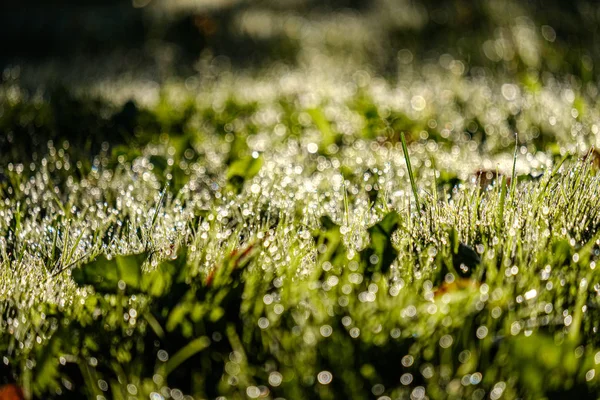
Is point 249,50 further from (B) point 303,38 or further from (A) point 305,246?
(A) point 305,246

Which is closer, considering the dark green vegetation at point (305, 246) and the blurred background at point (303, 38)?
the dark green vegetation at point (305, 246)

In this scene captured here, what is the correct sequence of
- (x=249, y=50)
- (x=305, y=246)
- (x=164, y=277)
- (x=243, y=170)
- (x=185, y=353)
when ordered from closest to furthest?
(x=185, y=353) < (x=164, y=277) < (x=305, y=246) < (x=243, y=170) < (x=249, y=50)

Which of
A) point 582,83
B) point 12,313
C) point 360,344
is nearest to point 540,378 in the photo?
point 360,344

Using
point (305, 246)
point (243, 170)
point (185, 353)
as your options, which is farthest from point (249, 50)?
point (185, 353)

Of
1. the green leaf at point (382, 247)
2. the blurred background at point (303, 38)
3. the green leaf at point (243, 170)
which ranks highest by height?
the green leaf at point (382, 247)

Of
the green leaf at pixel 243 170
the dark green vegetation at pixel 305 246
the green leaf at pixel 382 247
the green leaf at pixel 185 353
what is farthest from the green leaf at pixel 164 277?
the green leaf at pixel 243 170

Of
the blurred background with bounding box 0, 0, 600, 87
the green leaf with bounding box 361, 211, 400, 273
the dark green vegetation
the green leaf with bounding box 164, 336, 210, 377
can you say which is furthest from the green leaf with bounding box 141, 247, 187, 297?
the blurred background with bounding box 0, 0, 600, 87

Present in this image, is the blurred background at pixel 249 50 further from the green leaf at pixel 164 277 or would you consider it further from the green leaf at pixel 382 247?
the green leaf at pixel 382 247

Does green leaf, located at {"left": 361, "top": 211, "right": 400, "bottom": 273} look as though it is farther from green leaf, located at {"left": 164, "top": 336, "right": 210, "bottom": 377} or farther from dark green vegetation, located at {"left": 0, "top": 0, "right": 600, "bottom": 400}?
green leaf, located at {"left": 164, "top": 336, "right": 210, "bottom": 377}
